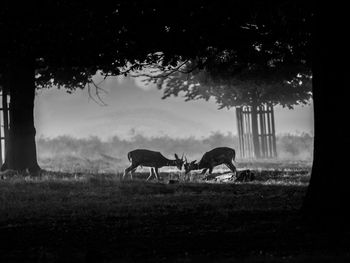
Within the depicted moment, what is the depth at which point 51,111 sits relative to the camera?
166 metres

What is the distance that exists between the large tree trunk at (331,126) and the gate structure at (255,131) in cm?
2772

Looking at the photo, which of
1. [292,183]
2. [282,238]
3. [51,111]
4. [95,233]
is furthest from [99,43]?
[51,111]

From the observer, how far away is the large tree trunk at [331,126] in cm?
1146

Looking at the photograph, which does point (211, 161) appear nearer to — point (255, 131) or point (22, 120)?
point (22, 120)

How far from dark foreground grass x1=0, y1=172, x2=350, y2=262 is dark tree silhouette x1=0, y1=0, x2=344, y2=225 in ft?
5.03

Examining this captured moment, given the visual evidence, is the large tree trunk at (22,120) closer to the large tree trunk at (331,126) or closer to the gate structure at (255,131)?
the large tree trunk at (331,126)

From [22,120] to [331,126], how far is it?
14.3m

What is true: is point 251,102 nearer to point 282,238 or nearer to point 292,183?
point 292,183

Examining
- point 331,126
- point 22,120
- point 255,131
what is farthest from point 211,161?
point 255,131

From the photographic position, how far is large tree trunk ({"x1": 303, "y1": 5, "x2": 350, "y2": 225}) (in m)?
11.5

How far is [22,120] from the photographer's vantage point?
23578 millimetres

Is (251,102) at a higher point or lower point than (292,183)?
higher

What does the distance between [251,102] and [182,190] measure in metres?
21.7

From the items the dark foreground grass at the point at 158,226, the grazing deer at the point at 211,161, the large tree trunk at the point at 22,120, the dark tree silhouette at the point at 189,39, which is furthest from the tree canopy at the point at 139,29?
the grazing deer at the point at 211,161
